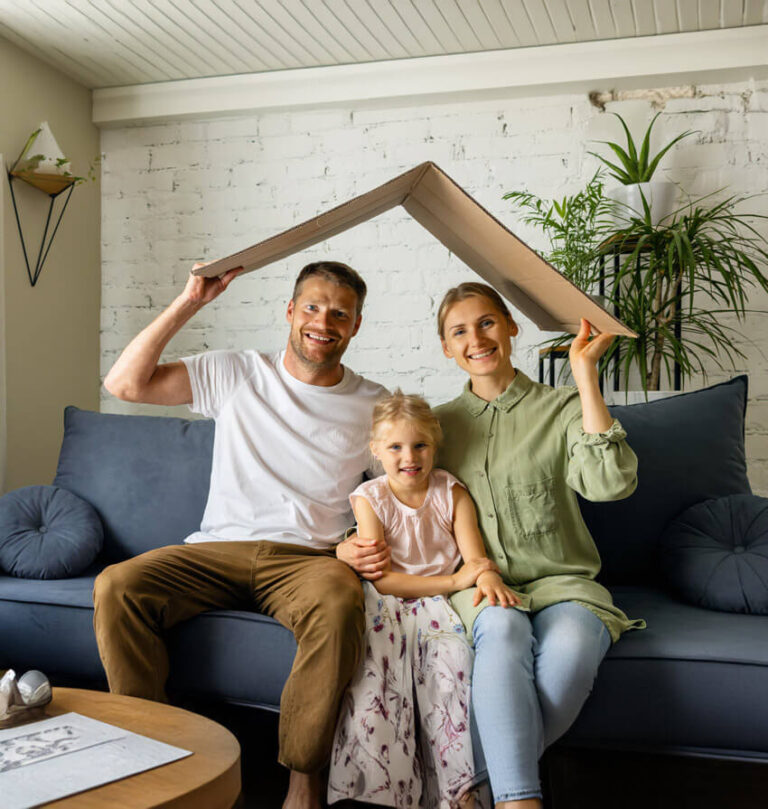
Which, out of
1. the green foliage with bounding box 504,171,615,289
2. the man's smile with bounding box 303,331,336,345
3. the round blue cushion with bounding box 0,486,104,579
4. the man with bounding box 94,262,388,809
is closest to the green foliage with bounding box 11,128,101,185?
the round blue cushion with bounding box 0,486,104,579

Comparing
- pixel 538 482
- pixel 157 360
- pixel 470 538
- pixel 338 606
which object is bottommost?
pixel 338 606

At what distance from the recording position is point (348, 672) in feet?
5.65

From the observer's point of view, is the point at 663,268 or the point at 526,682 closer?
the point at 526,682

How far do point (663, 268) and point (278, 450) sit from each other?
158cm

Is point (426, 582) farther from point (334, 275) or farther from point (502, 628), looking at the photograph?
point (334, 275)

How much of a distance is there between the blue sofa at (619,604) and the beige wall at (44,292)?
735mm

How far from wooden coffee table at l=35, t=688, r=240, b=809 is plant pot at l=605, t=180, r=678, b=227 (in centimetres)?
241

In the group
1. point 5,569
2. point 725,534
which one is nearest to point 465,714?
point 725,534

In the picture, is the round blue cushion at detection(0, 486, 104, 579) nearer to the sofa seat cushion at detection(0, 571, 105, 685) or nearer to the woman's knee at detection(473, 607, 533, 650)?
the sofa seat cushion at detection(0, 571, 105, 685)

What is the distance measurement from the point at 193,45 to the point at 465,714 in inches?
108

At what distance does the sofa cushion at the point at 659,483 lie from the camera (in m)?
2.29

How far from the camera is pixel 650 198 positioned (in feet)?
10.1

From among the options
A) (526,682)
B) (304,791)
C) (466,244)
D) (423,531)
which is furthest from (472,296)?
(304,791)

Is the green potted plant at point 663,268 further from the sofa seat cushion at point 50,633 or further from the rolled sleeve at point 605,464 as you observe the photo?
the sofa seat cushion at point 50,633
